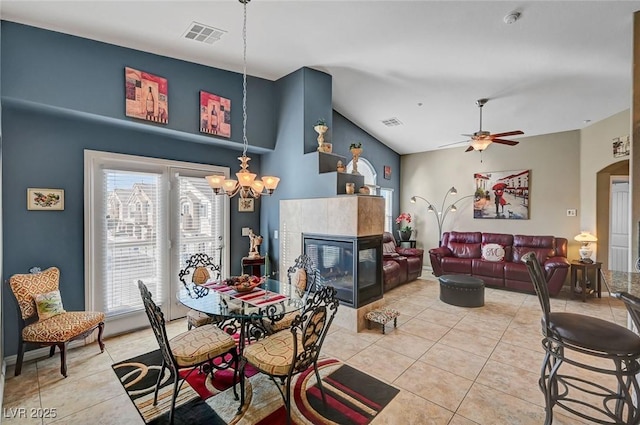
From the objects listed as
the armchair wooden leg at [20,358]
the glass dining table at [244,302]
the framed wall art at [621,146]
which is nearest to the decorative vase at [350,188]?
the glass dining table at [244,302]

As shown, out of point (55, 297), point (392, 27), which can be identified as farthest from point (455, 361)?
point (55, 297)

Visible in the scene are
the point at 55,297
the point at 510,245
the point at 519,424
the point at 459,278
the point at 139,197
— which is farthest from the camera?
the point at 510,245

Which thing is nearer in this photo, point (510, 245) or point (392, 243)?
point (510, 245)

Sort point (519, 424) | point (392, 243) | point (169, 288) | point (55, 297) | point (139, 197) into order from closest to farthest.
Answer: point (519, 424)
point (55, 297)
point (139, 197)
point (169, 288)
point (392, 243)

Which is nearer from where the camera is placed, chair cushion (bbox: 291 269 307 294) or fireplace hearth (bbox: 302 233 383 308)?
chair cushion (bbox: 291 269 307 294)

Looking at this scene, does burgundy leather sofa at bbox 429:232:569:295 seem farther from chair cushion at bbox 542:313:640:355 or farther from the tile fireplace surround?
chair cushion at bbox 542:313:640:355

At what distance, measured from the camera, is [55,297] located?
293 centimetres

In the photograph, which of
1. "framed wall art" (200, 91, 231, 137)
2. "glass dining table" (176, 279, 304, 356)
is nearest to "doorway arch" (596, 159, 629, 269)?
"glass dining table" (176, 279, 304, 356)

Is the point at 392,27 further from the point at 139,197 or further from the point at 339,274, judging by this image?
the point at 139,197

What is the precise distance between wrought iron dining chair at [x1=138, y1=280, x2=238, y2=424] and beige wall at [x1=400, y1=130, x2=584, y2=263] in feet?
20.5

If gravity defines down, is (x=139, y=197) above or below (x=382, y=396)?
above

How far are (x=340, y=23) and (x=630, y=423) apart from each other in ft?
12.8

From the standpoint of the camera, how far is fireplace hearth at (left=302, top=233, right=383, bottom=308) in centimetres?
375

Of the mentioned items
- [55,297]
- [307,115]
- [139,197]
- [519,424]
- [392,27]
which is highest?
[392,27]
